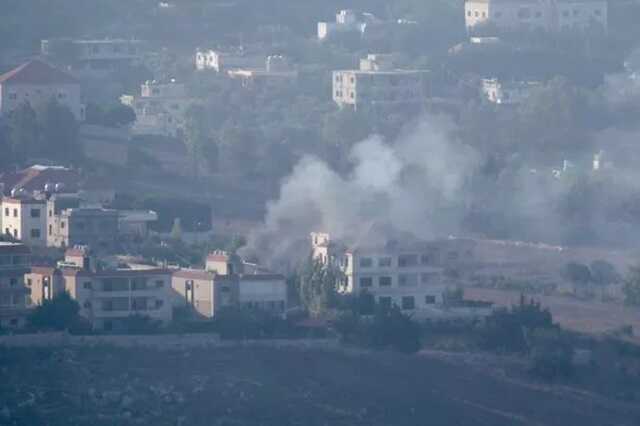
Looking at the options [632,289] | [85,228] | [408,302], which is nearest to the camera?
[408,302]

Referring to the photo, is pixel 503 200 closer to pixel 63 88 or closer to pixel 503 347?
pixel 63 88

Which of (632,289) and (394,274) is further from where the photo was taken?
(632,289)

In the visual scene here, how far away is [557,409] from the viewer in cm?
3231

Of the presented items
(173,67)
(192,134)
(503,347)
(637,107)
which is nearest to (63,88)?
(192,134)

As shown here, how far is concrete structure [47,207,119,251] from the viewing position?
36.1 meters

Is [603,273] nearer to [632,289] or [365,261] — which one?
[632,289]

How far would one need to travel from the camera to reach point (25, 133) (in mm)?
41750

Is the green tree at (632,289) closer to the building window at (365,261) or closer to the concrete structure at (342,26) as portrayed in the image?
the building window at (365,261)

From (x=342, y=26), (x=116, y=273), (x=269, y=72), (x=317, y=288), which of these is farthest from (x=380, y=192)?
(x=342, y=26)

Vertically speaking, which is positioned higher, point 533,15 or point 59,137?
point 533,15

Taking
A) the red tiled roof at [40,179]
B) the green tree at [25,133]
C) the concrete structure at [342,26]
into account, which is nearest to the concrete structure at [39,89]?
the green tree at [25,133]

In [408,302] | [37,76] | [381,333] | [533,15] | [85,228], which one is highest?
[533,15]

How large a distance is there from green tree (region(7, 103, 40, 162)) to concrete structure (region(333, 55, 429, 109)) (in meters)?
6.74

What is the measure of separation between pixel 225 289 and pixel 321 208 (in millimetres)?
3871
